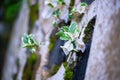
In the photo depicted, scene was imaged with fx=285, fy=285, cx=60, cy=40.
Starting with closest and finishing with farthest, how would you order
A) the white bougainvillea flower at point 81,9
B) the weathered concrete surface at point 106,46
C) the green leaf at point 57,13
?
1. the weathered concrete surface at point 106,46
2. the white bougainvillea flower at point 81,9
3. the green leaf at point 57,13

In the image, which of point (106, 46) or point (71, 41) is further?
point (71, 41)

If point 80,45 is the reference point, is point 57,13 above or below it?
above

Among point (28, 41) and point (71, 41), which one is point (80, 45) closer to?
point (71, 41)

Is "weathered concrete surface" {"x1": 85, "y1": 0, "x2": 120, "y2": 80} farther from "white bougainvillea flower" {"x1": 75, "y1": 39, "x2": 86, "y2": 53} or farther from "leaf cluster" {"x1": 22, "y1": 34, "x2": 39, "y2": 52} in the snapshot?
"leaf cluster" {"x1": 22, "y1": 34, "x2": 39, "y2": 52}

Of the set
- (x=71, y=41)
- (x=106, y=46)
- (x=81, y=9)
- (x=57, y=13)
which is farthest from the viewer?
(x=57, y=13)

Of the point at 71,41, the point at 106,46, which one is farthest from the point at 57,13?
the point at 106,46

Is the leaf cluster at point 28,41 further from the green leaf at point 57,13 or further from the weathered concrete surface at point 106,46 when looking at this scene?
the weathered concrete surface at point 106,46

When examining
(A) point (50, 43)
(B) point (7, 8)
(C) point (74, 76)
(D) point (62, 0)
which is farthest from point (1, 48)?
(C) point (74, 76)

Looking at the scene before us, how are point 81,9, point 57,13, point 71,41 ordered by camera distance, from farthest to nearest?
point 57,13, point 81,9, point 71,41

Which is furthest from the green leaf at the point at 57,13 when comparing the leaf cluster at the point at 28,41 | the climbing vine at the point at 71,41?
the leaf cluster at the point at 28,41

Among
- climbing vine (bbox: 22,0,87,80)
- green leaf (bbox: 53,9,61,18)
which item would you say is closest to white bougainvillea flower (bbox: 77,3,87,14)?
climbing vine (bbox: 22,0,87,80)

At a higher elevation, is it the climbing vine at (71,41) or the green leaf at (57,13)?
the green leaf at (57,13)
